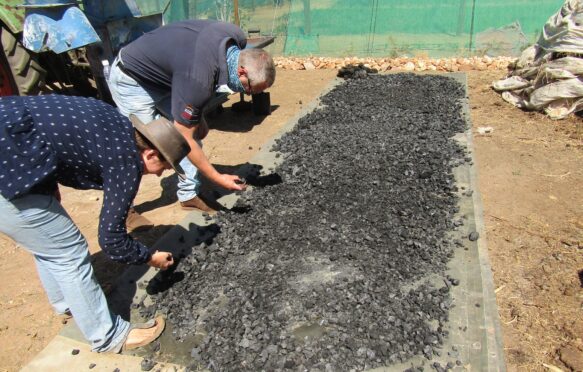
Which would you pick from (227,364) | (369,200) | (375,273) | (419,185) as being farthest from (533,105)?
(227,364)

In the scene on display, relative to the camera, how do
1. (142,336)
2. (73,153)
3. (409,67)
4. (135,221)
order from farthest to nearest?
(409,67) < (135,221) < (142,336) < (73,153)

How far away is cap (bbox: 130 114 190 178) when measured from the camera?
1.86 m

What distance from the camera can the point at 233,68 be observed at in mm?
2633

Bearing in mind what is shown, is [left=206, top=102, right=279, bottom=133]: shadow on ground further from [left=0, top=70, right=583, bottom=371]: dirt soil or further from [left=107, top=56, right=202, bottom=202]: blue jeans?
[left=107, top=56, right=202, bottom=202]: blue jeans

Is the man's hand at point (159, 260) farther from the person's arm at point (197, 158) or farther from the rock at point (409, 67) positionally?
the rock at point (409, 67)

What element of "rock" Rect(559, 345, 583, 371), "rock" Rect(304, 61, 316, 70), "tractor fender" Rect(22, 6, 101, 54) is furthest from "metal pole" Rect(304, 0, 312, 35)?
"rock" Rect(559, 345, 583, 371)

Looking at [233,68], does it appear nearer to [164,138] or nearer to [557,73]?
[164,138]

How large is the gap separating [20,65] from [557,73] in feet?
22.0

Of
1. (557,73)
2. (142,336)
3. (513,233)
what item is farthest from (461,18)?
(142,336)

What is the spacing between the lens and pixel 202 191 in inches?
164

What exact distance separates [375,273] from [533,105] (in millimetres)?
4424

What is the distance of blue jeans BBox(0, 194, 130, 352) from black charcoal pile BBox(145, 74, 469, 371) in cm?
40

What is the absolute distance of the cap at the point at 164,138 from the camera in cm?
186

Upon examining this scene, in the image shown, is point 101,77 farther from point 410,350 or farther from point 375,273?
point 410,350
